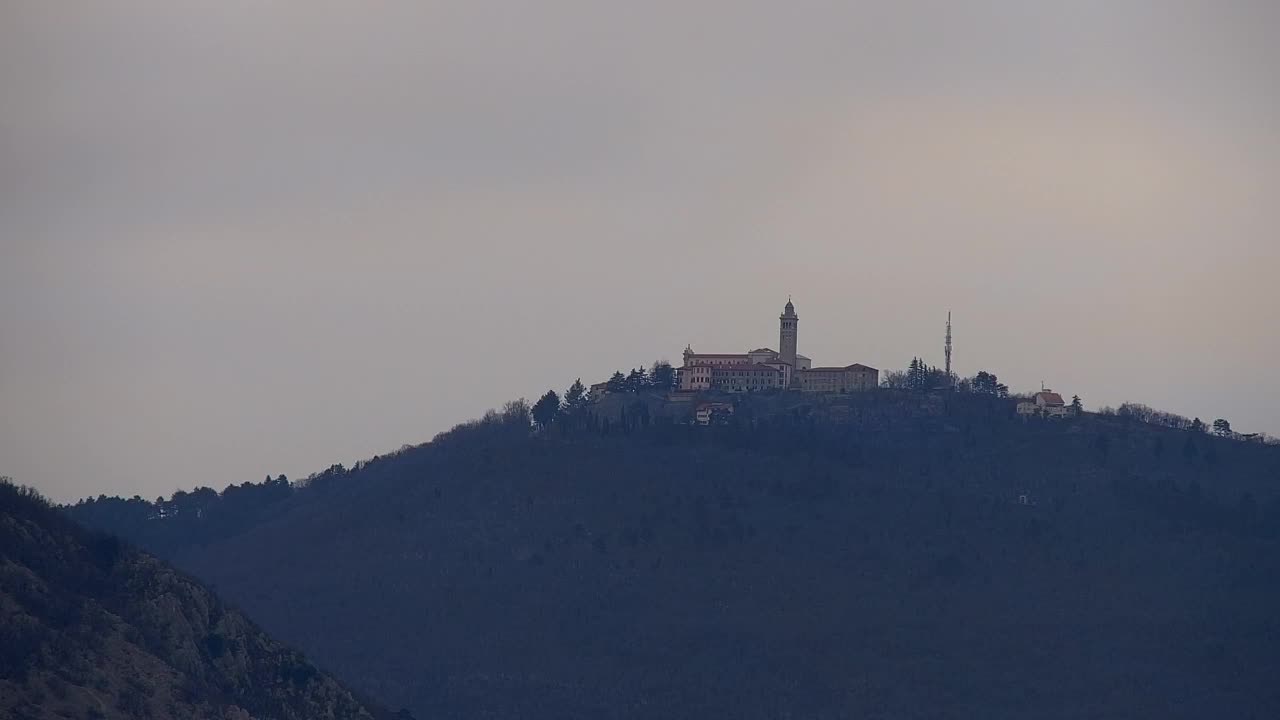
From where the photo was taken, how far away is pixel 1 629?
124 metres

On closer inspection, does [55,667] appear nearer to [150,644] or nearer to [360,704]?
[150,644]

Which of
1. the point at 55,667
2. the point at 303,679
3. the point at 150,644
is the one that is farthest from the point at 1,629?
the point at 303,679

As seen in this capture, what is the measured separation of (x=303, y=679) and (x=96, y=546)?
563 inches

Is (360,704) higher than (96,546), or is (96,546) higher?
(96,546)

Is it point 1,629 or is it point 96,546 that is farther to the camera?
point 96,546

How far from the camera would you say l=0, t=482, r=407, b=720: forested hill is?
123562mm

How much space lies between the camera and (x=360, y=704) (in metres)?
150

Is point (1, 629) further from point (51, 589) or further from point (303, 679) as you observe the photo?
point (303, 679)

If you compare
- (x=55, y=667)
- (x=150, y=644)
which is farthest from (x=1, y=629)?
(x=150, y=644)

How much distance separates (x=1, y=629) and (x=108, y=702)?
6.50m

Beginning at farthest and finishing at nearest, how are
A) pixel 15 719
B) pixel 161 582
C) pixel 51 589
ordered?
pixel 161 582
pixel 51 589
pixel 15 719

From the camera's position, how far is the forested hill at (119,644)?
405 feet

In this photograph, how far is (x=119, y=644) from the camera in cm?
13238

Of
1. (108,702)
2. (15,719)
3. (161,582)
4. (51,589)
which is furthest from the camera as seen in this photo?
(161,582)
